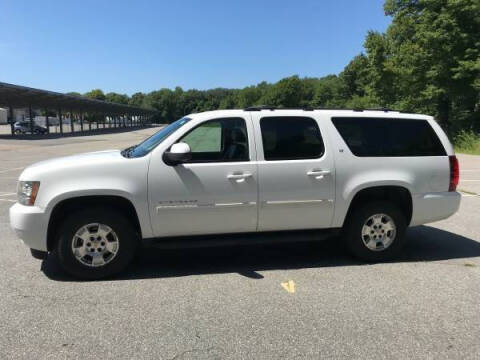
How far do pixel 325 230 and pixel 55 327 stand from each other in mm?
3103

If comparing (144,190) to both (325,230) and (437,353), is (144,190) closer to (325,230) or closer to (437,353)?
(325,230)

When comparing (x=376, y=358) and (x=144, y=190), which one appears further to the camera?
(x=144, y=190)

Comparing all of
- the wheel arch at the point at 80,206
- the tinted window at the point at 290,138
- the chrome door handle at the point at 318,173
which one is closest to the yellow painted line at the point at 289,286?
the chrome door handle at the point at 318,173

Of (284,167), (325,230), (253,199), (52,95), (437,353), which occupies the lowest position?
(437,353)

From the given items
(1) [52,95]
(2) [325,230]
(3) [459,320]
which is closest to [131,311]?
(2) [325,230]

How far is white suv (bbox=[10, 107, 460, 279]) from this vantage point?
4281 mm

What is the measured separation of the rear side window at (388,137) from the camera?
4.93 m

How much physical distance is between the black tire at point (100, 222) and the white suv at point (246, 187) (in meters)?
0.01

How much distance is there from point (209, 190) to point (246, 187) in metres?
0.42

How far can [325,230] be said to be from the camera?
16.3ft

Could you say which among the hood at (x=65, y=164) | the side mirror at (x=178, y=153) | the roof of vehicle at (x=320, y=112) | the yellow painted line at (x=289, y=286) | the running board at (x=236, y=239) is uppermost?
the roof of vehicle at (x=320, y=112)

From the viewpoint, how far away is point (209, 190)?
14.6 ft

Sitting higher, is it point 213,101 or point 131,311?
point 213,101

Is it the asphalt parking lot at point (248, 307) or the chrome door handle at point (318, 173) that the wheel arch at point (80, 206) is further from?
the chrome door handle at point (318, 173)
